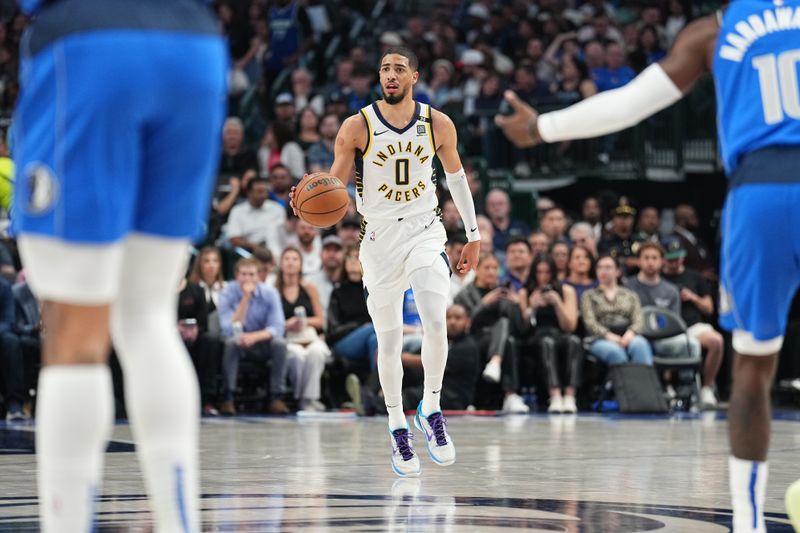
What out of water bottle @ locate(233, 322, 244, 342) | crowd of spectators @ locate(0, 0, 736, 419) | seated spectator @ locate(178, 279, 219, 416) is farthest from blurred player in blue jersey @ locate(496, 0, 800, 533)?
water bottle @ locate(233, 322, 244, 342)

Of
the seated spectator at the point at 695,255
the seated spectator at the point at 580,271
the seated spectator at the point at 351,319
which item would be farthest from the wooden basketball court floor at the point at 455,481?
the seated spectator at the point at 695,255

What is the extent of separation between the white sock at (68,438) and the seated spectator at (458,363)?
9.50 m

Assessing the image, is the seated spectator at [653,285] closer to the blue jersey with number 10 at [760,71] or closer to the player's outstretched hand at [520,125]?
the player's outstretched hand at [520,125]

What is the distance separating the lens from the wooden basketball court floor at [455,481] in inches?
227

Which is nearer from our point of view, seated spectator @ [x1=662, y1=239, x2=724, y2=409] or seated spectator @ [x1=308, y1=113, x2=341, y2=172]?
seated spectator @ [x1=662, y1=239, x2=724, y2=409]

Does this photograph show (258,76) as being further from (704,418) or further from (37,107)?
(37,107)

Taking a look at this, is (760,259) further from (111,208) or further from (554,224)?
(554,224)

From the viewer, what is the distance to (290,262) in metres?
13.8

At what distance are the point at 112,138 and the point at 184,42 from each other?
1.09 feet

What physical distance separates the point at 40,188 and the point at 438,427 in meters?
5.13

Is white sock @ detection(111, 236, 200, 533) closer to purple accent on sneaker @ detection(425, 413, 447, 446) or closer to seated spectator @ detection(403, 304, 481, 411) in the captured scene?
purple accent on sneaker @ detection(425, 413, 447, 446)

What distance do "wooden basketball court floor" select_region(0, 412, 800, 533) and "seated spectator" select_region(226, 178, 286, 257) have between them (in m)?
3.59

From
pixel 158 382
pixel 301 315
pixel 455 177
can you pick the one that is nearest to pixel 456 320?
pixel 301 315

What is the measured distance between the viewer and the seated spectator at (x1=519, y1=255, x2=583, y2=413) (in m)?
13.8
